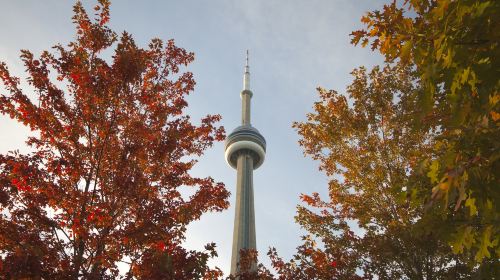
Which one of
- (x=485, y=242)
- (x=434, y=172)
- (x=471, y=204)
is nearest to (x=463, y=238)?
(x=485, y=242)

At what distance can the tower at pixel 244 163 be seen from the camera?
66312 mm

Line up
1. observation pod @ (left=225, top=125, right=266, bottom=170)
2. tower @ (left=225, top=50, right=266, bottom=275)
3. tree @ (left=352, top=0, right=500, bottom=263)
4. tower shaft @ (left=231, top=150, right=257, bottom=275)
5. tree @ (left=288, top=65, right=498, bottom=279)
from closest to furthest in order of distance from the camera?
1. tree @ (left=352, top=0, right=500, bottom=263)
2. tree @ (left=288, top=65, right=498, bottom=279)
3. tower shaft @ (left=231, top=150, right=257, bottom=275)
4. tower @ (left=225, top=50, right=266, bottom=275)
5. observation pod @ (left=225, top=125, right=266, bottom=170)

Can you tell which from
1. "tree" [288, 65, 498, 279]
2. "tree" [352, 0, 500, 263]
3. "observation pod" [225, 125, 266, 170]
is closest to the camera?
"tree" [352, 0, 500, 263]

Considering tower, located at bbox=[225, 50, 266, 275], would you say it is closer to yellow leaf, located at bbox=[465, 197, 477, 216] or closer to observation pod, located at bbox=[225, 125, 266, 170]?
observation pod, located at bbox=[225, 125, 266, 170]

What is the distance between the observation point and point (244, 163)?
81625 mm

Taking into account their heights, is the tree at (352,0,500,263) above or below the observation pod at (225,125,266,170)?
below

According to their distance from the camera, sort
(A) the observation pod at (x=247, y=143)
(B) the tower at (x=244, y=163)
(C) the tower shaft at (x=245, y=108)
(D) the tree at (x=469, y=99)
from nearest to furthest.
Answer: (D) the tree at (x=469, y=99), (B) the tower at (x=244, y=163), (A) the observation pod at (x=247, y=143), (C) the tower shaft at (x=245, y=108)

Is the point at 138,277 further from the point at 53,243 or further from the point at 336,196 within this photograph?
the point at 336,196

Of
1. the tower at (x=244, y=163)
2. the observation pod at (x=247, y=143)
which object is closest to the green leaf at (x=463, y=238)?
the tower at (x=244, y=163)

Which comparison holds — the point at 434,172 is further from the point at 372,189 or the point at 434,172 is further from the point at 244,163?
the point at 244,163

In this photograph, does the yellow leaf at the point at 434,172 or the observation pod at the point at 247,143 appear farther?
the observation pod at the point at 247,143

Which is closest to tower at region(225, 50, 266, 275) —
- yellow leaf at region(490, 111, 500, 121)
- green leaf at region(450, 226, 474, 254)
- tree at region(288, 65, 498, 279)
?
tree at region(288, 65, 498, 279)

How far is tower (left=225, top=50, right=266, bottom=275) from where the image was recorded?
6631 centimetres

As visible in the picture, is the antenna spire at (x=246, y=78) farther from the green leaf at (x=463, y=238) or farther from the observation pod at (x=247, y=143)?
the green leaf at (x=463, y=238)
